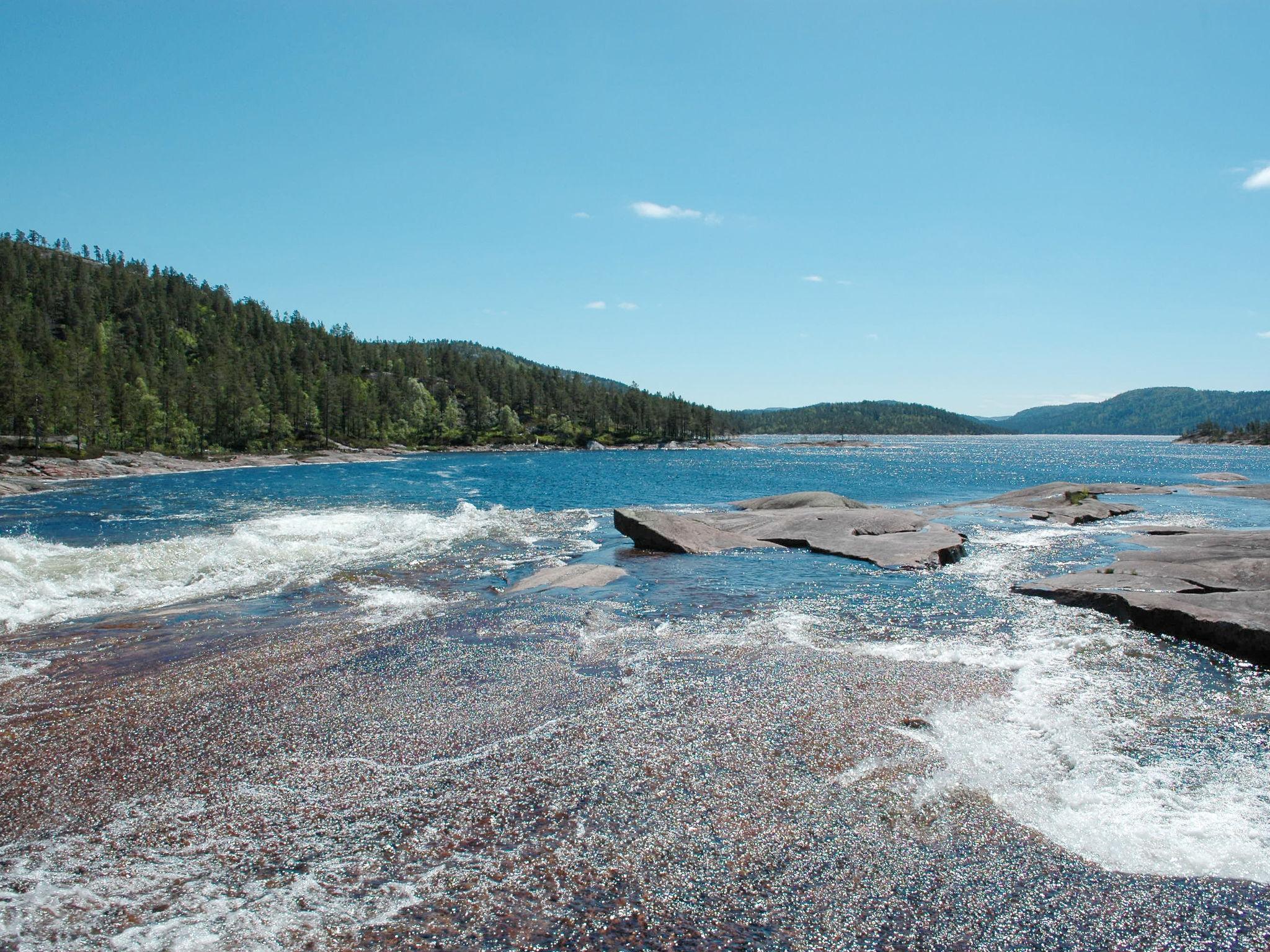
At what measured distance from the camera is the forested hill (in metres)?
97.8

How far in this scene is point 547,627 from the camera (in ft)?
55.1

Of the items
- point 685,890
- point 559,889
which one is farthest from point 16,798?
point 685,890

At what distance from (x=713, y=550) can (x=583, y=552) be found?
584cm

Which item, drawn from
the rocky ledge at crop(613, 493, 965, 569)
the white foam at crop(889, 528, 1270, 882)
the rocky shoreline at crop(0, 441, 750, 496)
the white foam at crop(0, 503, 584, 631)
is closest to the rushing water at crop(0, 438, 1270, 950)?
the white foam at crop(889, 528, 1270, 882)

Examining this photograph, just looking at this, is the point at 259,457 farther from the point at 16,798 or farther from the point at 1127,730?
the point at 1127,730

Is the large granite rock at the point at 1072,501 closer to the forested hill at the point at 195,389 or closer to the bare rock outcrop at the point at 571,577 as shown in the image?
the bare rock outcrop at the point at 571,577

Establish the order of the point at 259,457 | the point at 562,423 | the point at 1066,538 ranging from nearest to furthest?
the point at 1066,538
the point at 259,457
the point at 562,423

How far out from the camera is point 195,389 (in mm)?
120875

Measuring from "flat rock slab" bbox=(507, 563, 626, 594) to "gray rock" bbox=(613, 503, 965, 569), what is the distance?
17.6 feet

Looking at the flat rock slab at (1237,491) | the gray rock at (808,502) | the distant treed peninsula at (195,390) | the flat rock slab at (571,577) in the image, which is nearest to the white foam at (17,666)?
the flat rock slab at (571,577)

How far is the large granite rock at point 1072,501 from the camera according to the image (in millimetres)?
39688

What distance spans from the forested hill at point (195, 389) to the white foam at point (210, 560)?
82493 mm

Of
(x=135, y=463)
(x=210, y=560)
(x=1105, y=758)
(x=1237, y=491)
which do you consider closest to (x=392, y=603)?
(x=210, y=560)

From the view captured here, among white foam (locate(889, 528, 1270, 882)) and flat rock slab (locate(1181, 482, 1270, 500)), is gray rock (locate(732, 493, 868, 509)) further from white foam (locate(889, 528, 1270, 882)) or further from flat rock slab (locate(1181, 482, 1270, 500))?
flat rock slab (locate(1181, 482, 1270, 500))
